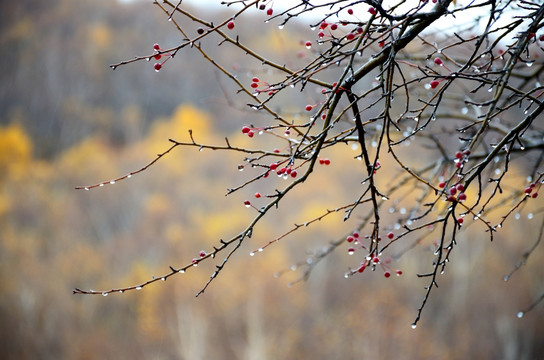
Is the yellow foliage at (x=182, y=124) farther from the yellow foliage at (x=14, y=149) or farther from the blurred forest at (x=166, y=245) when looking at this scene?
the yellow foliage at (x=14, y=149)

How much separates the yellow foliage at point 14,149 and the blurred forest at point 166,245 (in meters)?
0.06

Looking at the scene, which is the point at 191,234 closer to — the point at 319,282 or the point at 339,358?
the point at 319,282

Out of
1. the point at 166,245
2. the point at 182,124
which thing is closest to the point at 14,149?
the point at 182,124

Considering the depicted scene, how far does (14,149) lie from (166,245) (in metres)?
7.23

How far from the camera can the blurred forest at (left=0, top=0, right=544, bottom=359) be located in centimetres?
1180

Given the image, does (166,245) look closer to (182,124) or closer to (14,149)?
(182,124)

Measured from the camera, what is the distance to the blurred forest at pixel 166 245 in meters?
11.8

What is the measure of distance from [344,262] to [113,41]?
45.2 feet

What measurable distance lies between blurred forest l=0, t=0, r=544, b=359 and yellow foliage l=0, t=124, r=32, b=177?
0.21 feet

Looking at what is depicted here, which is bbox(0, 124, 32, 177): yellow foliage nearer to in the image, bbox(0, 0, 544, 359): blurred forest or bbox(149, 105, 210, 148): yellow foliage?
bbox(0, 0, 544, 359): blurred forest

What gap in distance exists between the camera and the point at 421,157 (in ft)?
48.3

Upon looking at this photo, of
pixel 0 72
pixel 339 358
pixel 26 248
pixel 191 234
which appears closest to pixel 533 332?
pixel 339 358

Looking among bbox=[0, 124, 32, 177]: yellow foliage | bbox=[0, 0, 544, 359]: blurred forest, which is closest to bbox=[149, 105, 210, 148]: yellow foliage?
bbox=[0, 0, 544, 359]: blurred forest

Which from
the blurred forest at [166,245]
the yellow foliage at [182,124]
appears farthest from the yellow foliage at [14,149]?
the yellow foliage at [182,124]
